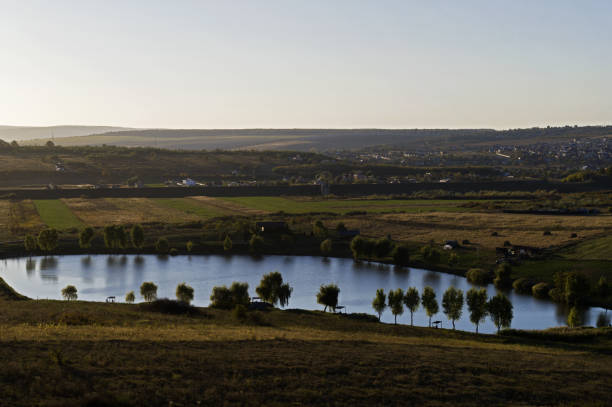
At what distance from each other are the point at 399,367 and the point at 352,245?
50784 mm

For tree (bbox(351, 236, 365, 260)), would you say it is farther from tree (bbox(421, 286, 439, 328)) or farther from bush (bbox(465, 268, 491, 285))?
tree (bbox(421, 286, 439, 328))

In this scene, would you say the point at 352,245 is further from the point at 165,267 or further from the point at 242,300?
the point at 242,300

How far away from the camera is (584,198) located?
374 feet

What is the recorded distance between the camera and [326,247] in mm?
72938

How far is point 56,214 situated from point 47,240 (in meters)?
25.0

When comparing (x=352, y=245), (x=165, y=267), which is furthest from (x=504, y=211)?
(x=165, y=267)

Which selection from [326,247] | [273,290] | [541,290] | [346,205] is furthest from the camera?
[346,205]

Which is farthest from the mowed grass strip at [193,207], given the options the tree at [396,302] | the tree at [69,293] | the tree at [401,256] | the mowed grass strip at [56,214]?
the tree at [396,302]

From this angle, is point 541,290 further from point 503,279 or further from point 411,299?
point 411,299

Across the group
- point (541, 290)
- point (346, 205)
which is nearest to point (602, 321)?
point (541, 290)

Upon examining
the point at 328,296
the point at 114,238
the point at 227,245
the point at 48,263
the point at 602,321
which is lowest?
the point at 48,263

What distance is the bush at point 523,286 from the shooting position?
54.0 metres

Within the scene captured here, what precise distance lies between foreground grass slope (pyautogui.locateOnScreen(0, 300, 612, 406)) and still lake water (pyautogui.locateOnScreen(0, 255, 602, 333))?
19.8 m

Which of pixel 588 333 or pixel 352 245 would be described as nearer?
pixel 588 333
